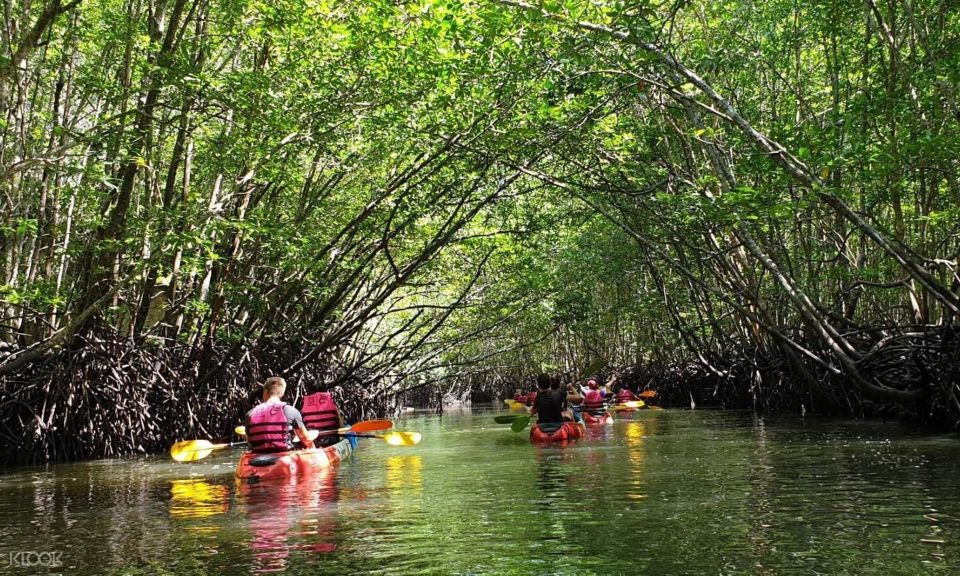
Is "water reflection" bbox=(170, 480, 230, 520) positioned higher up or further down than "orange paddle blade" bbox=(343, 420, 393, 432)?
further down

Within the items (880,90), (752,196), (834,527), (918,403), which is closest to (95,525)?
(834,527)

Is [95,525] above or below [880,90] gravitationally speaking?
below

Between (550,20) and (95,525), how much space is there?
6.30 m

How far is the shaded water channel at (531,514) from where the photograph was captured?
4.49 meters

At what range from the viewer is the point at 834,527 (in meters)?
5.09

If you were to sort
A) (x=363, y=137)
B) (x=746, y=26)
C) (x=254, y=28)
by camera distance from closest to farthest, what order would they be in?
1. (x=254, y=28)
2. (x=363, y=137)
3. (x=746, y=26)

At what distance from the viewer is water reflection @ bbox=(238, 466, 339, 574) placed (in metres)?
4.89

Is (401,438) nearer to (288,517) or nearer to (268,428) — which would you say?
(268,428)

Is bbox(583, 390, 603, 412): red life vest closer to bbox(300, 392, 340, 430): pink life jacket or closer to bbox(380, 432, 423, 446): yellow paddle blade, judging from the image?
bbox(380, 432, 423, 446): yellow paddle blade

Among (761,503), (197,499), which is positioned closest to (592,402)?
(197,499)

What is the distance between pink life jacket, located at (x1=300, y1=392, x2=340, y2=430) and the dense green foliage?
6.88 ft

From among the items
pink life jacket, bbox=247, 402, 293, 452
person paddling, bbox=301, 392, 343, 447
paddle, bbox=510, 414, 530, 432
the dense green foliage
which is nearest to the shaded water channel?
pink life jacket, bbox=247, 402, 293, 452

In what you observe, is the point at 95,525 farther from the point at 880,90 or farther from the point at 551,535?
the point at 880,90

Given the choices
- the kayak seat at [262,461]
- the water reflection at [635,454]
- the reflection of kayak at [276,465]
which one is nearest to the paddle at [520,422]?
the water reflection at [635,454]
